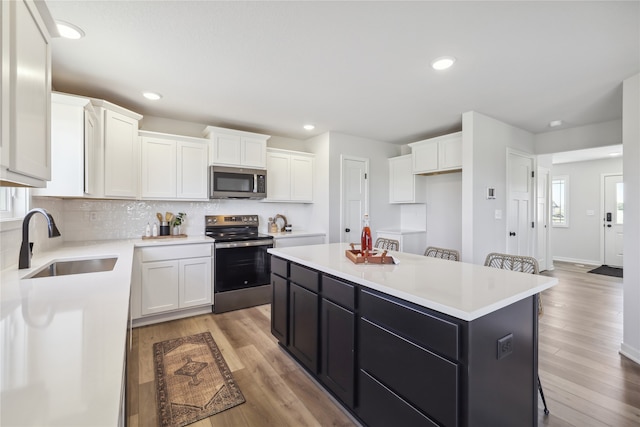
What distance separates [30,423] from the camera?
19.9 inches

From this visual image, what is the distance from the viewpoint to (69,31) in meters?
1.88

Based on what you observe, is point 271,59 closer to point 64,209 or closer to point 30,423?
point 30,423

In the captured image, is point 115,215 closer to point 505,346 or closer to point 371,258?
point 371,258

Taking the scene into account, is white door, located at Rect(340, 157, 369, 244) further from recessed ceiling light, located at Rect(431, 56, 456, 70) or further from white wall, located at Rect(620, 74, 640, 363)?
white wall, located at Rect(620, 74, 640, 363)

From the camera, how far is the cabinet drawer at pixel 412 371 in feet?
3.89

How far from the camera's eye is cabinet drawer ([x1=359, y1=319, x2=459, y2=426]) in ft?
3.89

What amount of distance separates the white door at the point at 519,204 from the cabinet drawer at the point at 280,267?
3.31 meters

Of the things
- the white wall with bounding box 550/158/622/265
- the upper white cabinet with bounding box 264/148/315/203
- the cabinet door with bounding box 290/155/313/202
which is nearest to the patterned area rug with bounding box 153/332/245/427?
the upper white cabinet with bounding box 264/148/315/203

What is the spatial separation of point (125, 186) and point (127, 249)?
2.62 ft

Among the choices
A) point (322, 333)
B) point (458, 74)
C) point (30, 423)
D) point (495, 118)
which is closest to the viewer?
point (30, 423)

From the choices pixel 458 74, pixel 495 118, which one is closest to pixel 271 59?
pixel 458 74

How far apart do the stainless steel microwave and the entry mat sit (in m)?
6.29

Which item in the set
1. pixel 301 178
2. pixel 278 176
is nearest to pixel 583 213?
pixel 301 178

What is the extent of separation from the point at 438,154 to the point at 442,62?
1.97 metres
